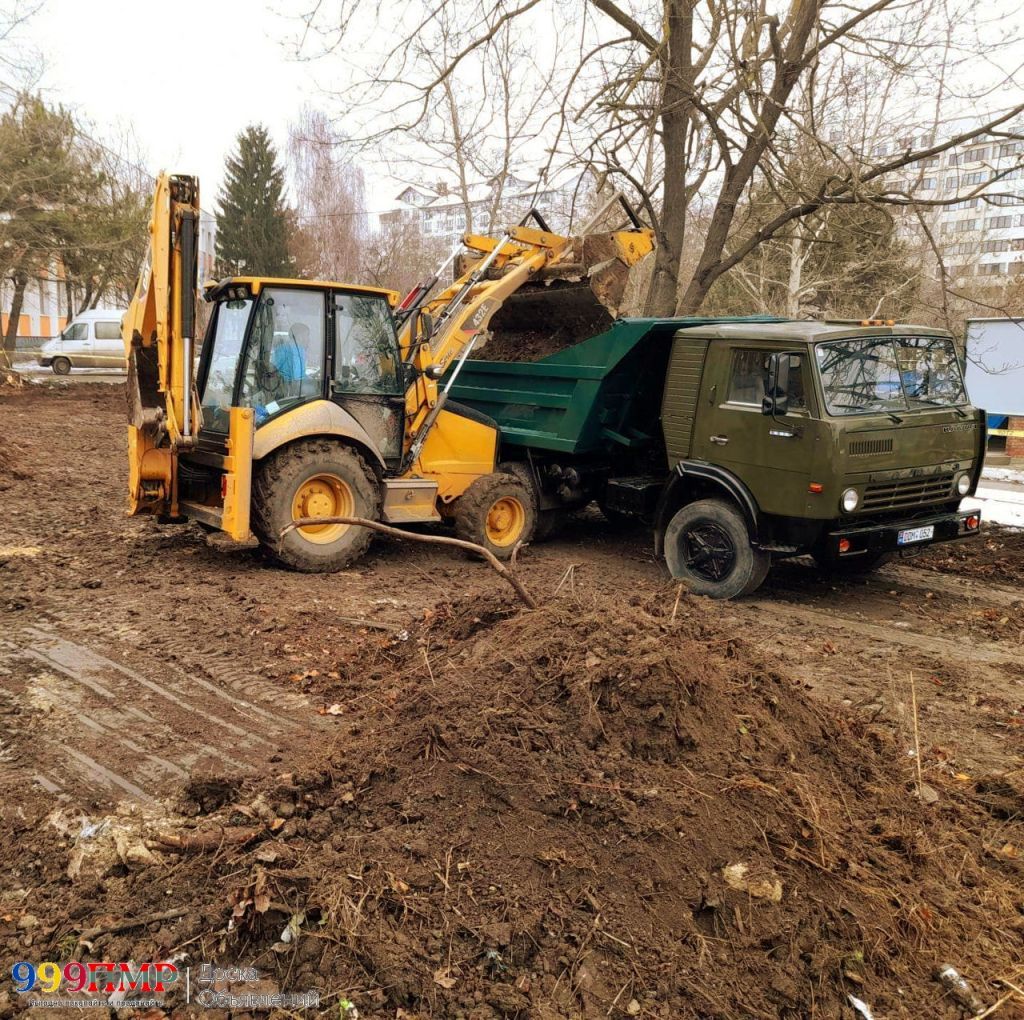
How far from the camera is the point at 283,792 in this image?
11.2 feet

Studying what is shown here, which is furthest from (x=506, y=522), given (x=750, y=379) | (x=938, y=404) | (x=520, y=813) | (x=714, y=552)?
A: (x=520, y=813)

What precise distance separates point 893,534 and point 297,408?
4.83m

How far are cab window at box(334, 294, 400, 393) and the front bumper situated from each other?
155 inches

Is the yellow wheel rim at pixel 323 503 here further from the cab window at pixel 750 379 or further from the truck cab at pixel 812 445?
the cab window at pixel 750 379

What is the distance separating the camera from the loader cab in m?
7.02

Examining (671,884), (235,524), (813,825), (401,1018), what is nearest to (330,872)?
(401,1018)

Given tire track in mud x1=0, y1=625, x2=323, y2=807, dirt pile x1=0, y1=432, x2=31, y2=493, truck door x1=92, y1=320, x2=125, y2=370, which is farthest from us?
truck door x1=92, y1=320, x2=125, y2=370

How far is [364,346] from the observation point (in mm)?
7512

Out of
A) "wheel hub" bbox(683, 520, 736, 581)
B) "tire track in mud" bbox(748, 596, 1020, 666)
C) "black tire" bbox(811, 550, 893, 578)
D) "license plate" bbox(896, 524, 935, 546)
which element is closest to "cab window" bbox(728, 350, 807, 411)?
"wheel hub" bbox(683, 520, 736, 581)

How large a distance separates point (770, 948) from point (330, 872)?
141cm

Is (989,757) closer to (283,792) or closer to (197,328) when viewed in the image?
(283,792)

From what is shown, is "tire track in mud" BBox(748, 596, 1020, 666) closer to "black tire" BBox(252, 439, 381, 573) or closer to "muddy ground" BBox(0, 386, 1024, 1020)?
"muddy ground" BBox(0, 386, 1024, 1020)

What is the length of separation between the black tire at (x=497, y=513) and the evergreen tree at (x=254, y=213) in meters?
34.0

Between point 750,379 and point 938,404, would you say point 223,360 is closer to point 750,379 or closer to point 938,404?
point 750,379
